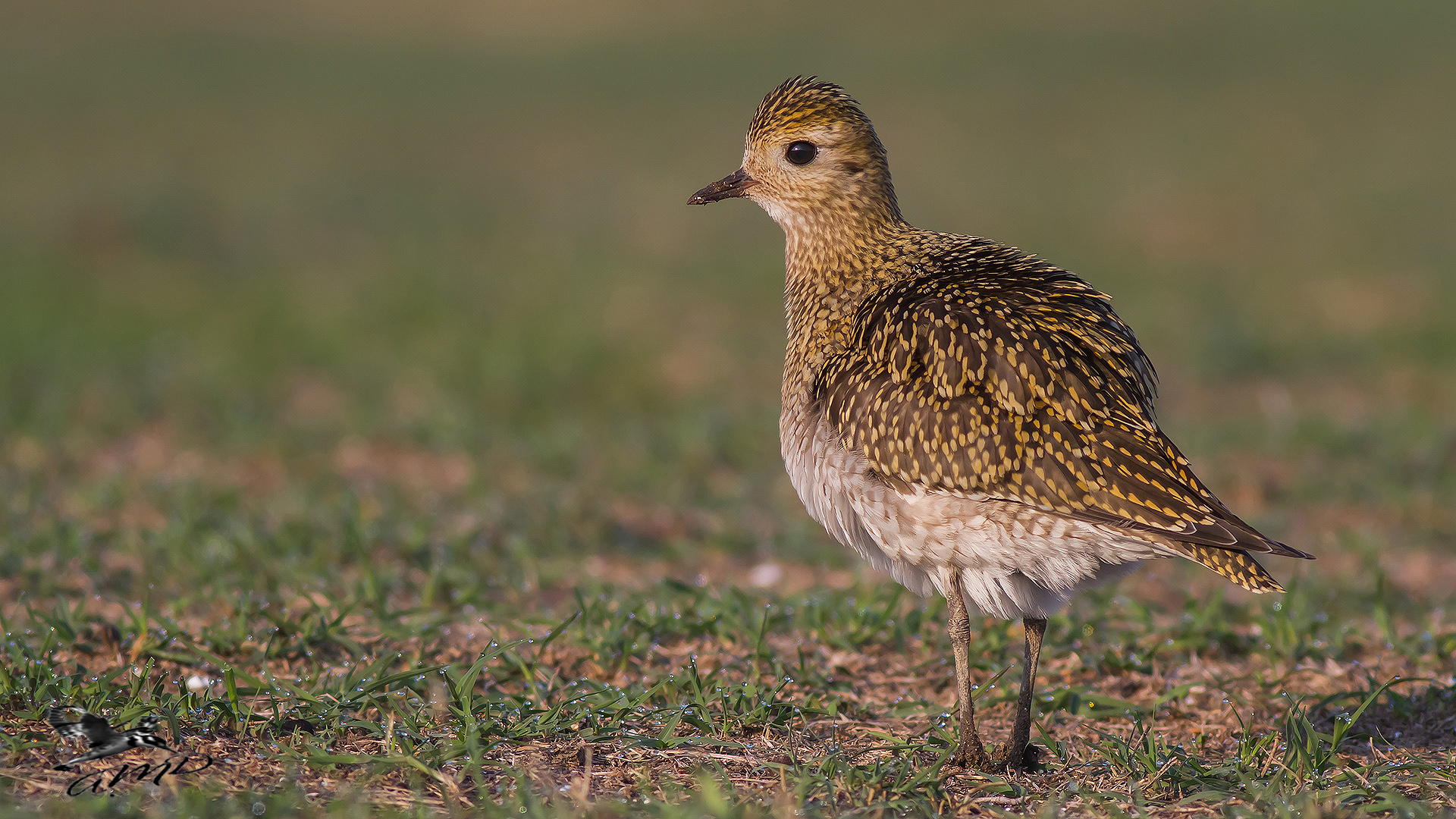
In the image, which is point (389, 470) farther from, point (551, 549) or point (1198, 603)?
point (1198, 603)

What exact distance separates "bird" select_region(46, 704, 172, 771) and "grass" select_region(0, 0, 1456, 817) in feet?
0.27

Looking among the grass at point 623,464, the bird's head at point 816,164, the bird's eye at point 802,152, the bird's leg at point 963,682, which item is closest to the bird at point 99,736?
the grass at point 623,464

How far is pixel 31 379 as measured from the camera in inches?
394

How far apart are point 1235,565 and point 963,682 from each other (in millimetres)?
931

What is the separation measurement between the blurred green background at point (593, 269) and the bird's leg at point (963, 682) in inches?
96.1

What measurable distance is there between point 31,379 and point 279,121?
607 inches

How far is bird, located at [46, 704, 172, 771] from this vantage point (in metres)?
3.85

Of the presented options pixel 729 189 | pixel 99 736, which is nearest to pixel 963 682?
pixel 729 189

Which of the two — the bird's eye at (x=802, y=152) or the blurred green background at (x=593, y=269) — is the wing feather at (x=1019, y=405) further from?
the blurred green background at (x=593, y=269)

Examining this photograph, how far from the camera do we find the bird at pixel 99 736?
3.85 m

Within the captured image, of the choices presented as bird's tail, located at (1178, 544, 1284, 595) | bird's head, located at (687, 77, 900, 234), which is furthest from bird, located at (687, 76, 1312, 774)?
bird's head, located at (687, 77, 900, 234)

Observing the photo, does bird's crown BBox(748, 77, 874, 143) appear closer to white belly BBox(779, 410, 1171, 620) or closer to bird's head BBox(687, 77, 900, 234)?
bird's head BBox(687, 77, 900, 234)

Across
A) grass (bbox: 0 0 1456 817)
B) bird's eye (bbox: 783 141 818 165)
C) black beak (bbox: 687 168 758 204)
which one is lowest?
grass (bbox: 0 0 1456 817)

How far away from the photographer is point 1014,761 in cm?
439
